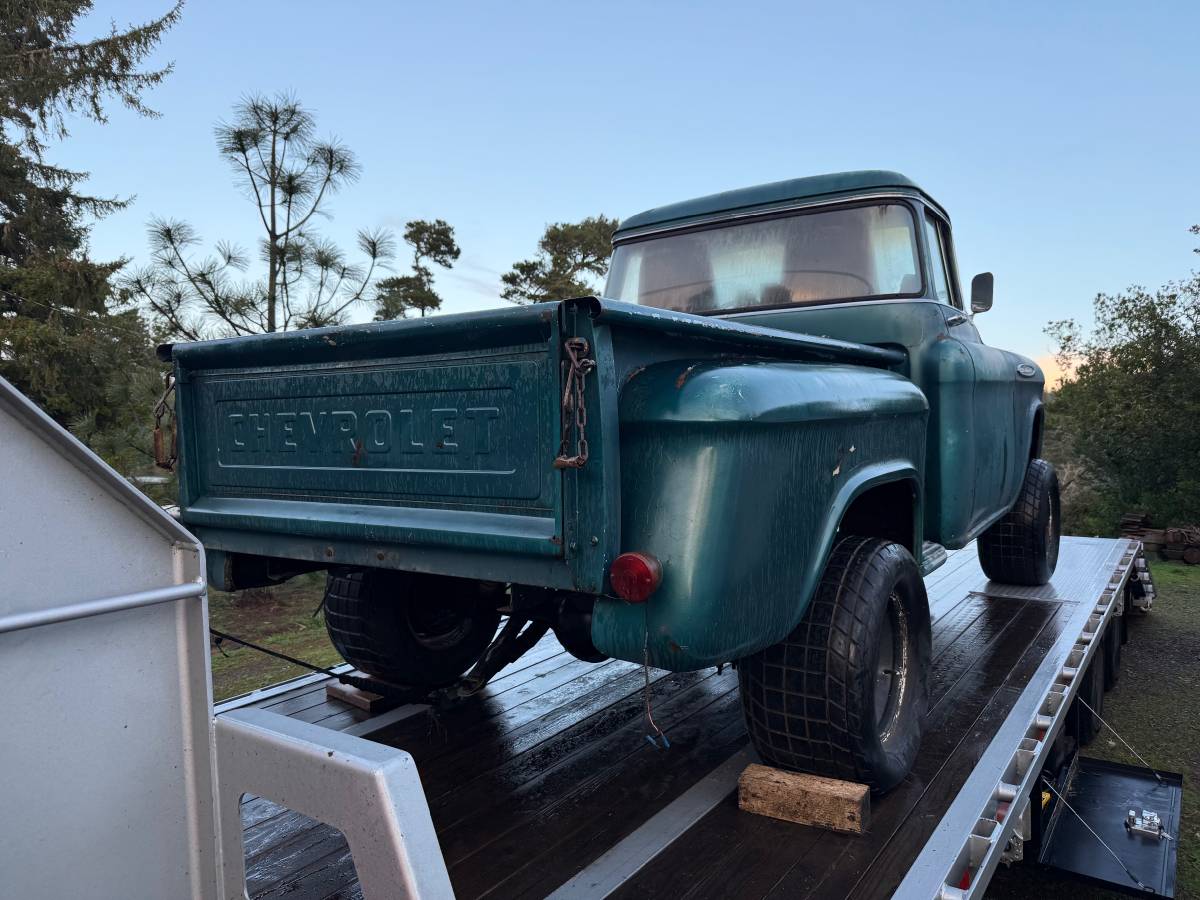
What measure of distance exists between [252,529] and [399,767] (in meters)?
1.81

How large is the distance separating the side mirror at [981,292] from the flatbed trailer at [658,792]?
1.76 meters

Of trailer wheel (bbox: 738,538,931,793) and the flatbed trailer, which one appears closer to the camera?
the flatbed trailer

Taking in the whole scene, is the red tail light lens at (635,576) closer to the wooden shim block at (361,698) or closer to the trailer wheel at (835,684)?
the trailer wheel at (835,684)

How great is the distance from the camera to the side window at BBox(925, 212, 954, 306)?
3.95 metres

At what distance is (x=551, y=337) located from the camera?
2043 millimetres

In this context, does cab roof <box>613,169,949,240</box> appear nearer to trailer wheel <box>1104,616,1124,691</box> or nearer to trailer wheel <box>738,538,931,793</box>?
trailer wheel <box>738,538,931,793</box>

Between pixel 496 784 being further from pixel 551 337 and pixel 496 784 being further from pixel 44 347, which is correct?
pixel 44 347

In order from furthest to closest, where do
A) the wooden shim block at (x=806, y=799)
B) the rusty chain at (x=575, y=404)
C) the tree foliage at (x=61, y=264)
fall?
the tree foliage at (x=61, y=264) → the wooden shim block at (x=806, y=799) → the rusty chain at (x=575, y=404)

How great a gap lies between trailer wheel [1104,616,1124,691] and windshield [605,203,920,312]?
2.84 m

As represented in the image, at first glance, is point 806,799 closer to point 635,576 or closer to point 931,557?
point 635,576

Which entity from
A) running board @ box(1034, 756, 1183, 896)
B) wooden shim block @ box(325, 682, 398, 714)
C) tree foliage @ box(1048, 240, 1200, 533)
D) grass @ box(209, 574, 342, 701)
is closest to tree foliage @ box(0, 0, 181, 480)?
grass @ box(209, 574, 342, 701)

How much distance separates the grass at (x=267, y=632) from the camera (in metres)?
5.93

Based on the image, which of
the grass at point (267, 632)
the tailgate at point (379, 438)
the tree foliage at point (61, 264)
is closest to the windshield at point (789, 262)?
the tailgate at point (379, 438)

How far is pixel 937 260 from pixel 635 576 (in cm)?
288
